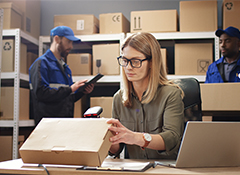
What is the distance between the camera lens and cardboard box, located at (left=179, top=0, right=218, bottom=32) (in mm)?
2762

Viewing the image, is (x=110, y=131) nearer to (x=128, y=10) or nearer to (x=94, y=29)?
(x=94, y=29)

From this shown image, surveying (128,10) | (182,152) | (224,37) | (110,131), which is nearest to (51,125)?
(110,131)

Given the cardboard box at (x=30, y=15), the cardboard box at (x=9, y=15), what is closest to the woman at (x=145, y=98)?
the cardboard box at (x=9, y=15)

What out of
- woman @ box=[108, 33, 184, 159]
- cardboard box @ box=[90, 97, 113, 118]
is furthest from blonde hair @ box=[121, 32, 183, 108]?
cardboard box @ box=[90, 97, 113, 118]

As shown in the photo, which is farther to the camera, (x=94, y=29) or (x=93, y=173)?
(x=94, y=29)

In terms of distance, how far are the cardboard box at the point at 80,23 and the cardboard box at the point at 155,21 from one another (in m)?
0.43

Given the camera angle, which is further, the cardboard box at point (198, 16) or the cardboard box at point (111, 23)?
the cardboard box at point (111, 23)

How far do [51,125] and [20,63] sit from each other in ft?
6.64

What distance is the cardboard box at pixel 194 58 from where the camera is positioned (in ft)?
9.06

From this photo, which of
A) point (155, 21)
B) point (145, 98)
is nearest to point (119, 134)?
point (145, 98)

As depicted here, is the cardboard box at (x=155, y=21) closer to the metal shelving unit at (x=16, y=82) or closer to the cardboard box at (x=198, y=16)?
the cardboard box at (x=198, y=16)

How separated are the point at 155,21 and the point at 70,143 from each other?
220 cm

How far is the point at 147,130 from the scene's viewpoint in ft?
4.47

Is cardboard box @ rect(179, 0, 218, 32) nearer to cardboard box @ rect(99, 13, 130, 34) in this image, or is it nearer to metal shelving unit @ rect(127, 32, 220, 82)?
metal shelving unit @ rect(127, 32, 220, 82)
